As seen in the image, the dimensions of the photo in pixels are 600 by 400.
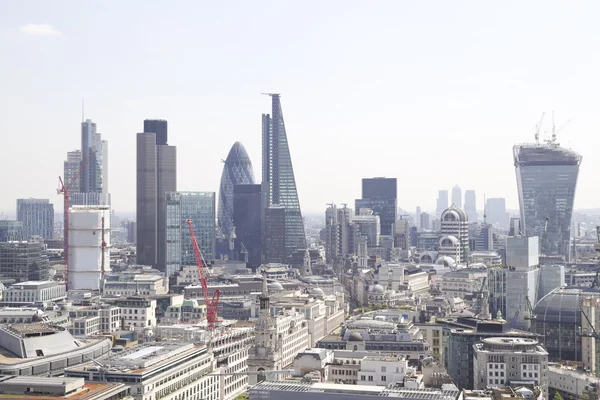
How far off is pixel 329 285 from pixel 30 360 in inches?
3603

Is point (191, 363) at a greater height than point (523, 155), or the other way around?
point (523, 155)

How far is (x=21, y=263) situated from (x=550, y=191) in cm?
9269

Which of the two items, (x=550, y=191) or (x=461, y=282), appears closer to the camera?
(x=461, y=282)

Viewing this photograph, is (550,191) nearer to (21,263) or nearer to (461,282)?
(461,282)

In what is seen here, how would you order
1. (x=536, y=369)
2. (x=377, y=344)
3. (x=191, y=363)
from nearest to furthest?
1. (x=191, y=363)
2. (x=536, y=369)
3. (x=377, y=344)

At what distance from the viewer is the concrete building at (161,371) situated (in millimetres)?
66688

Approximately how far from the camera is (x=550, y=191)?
181125 mm

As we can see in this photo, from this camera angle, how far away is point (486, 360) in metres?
83.0

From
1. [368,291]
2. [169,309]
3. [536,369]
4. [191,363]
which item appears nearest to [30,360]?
[191,363]

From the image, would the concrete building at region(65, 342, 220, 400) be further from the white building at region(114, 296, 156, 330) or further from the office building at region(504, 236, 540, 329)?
the office building at region(504, 236, 540, 329)

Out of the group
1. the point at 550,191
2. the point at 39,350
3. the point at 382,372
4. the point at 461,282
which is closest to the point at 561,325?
the point at 382,372

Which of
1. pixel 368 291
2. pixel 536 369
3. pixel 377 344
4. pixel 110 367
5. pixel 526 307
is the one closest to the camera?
pixel 110 367

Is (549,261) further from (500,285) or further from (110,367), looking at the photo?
(110,367)

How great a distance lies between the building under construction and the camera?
15762cm
